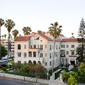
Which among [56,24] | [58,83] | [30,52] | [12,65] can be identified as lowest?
[58,83]

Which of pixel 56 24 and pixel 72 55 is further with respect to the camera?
pixel 72 55

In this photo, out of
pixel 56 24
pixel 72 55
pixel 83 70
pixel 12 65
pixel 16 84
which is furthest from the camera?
pixel 72 55

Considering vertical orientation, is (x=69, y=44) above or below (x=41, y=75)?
above

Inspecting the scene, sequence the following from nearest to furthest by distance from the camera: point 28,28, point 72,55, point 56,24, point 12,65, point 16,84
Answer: point 16,84
point 56,24
point 12,65
point 72,55
point 28,28

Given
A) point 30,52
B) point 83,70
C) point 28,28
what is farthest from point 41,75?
point 28,28

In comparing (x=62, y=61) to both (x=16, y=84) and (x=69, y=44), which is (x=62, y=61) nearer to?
(x=69, y=44)

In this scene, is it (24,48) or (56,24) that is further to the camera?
(24,48)

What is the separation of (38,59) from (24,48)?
20.4 ft

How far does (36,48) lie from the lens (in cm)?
4175

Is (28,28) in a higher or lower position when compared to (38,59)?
higher

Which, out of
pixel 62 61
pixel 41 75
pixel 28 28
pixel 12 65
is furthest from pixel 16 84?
pixel 28 28

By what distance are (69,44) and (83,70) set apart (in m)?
23.0

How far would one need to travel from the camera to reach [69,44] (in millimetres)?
51156

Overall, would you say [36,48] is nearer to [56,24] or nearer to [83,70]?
[56,24]
